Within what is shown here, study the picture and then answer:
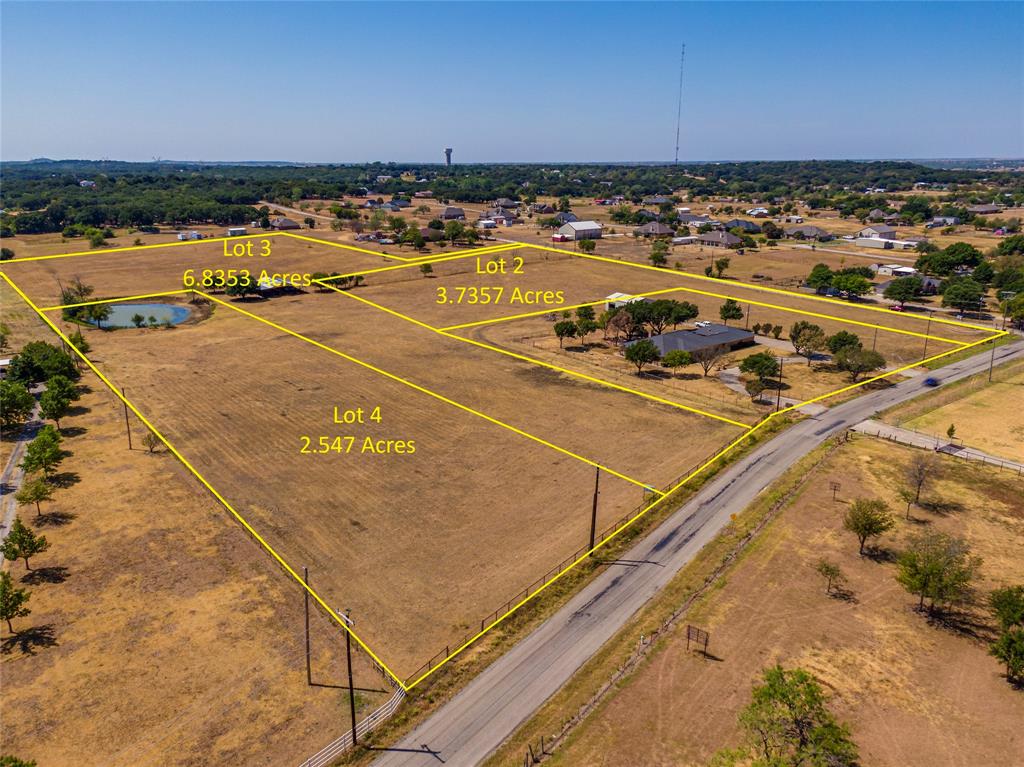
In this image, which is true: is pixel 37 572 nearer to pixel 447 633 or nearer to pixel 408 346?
pixel 447 633

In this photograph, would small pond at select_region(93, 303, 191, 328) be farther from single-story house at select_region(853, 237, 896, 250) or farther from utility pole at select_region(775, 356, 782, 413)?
single-story house at select_region(853, 237, 896, 250)

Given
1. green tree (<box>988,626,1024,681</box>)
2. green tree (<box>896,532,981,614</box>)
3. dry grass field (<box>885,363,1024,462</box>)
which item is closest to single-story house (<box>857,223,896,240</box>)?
dry grass field (<box>885,363,1024,462</box>)

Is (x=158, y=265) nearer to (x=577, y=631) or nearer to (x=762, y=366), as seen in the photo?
(x=762, y=366)

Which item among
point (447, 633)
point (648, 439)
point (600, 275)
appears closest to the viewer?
point (447, 633)

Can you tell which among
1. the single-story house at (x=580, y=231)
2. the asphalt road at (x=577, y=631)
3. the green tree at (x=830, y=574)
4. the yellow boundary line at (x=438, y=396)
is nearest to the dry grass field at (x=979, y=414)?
the asphalt road at (x=577, y=631)

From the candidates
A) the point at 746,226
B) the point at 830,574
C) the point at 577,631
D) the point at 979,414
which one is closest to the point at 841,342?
the point at 979,414

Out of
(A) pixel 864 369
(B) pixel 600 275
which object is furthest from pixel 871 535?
(B) pixel 600 275
